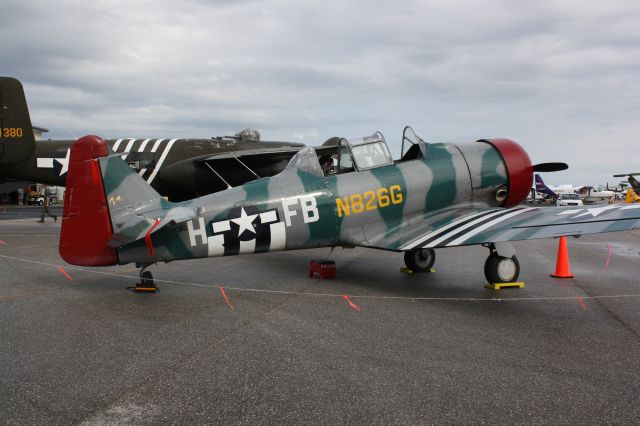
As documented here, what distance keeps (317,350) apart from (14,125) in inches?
532

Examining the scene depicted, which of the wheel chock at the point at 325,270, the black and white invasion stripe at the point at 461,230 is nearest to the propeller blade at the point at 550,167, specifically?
the black and white invasion stripe at the point at 461,230

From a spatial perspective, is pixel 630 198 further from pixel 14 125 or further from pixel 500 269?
pixel 14 125

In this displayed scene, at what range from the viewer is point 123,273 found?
8594 mm

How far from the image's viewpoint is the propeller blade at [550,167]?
9023mm

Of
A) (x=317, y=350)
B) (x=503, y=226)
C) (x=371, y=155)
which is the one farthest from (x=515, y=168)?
(x=317, y=350)

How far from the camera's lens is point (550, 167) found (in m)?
9.09

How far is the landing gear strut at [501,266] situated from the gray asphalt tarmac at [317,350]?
0.31 metres

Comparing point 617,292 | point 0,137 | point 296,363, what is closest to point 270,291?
point 296,363

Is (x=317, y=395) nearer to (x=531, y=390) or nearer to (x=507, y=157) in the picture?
(x=531, y=390)

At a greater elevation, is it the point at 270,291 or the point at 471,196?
the point at 471,196

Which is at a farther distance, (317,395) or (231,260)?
(231,260)

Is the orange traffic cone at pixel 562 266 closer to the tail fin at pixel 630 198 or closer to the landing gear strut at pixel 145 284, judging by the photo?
the landing gear strut at pixel 145 284

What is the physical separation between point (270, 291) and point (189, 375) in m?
3.31

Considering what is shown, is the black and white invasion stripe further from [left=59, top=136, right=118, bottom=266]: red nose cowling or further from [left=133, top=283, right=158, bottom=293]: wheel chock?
[left=59, top=136, right=118, bottom=266]: red nose cowling
